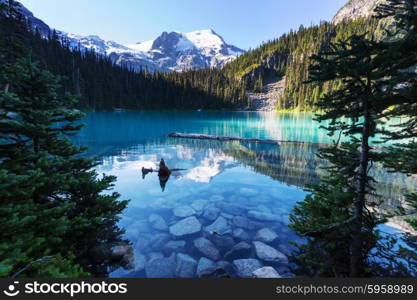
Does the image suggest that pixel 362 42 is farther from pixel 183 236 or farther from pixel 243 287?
pixel 183 236

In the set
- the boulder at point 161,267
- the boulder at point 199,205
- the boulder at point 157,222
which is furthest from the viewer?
the boulder at point 199,205

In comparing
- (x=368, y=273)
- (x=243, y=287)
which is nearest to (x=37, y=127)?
(x=243, y=287)

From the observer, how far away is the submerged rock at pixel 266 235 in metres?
7.00

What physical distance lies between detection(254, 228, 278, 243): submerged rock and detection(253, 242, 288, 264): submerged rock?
39cm

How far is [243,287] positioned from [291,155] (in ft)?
68.4

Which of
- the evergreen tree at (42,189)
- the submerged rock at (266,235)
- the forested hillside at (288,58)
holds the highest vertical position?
the forested hillside at (288,58)

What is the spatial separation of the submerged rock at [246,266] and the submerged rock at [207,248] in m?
0.69

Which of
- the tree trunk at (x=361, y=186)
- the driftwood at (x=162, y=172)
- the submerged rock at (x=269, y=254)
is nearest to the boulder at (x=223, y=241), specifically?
the submerged rock at (x=269, y=254)

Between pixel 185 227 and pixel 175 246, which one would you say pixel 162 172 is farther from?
pixel 175 246

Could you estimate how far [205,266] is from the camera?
5598 mm

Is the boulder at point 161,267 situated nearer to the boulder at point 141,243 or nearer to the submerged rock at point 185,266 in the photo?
the submerged rock at point 185,266

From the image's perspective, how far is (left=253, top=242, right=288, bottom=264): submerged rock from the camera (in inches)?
233

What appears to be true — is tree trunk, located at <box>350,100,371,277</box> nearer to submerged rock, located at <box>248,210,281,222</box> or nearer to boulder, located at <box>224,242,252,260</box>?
boulder, located at <box>224,242,252,260</box>

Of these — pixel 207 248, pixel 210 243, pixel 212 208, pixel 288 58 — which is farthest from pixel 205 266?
pixel 288 58
